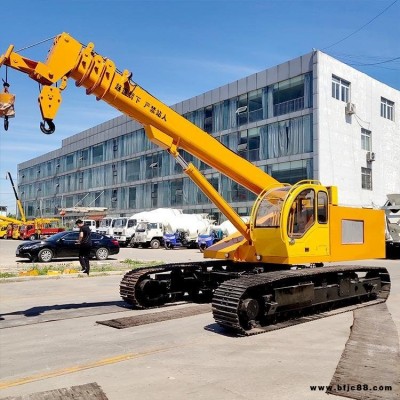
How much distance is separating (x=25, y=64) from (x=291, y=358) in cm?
615

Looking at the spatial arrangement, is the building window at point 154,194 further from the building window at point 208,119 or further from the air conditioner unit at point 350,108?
the air conditioner unit at point 350,108

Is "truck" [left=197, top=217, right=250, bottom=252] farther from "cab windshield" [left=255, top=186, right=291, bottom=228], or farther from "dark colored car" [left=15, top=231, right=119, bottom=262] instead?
"cab windshield" [left=255, top=186, right=291, bottom=228]

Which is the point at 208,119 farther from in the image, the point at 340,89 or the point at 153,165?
the point at 340,89

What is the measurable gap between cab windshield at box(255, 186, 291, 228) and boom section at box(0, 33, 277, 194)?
630mm

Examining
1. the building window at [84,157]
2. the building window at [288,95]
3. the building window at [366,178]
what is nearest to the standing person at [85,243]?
the building window at [288,95]

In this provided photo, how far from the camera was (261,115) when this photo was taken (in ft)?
144

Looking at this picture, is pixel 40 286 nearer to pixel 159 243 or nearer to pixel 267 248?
pixel 267 248

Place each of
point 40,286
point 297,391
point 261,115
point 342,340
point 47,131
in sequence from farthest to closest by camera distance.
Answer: point 261,115
point 40,286
point 47,131
point 342,340
point 297,391

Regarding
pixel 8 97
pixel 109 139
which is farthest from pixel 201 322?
pixel 109 139

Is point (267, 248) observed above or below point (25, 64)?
below

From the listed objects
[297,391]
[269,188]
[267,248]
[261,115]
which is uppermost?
[261,115]

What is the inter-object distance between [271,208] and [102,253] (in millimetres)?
16580

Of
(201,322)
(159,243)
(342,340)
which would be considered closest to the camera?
(342,340)

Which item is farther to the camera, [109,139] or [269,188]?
[109,139]
